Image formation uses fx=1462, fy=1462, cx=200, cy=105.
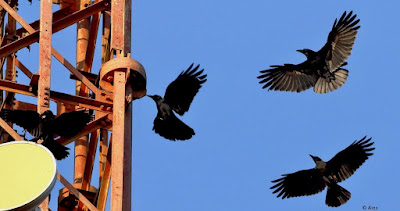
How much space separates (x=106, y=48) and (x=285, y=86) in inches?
172

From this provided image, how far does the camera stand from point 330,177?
20188mm

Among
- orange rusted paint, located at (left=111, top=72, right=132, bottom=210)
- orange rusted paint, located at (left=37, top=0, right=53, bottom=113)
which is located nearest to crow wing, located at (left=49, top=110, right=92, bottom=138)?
orange rusted paint, located at (left=37, top=0, right=53, bottom=113)

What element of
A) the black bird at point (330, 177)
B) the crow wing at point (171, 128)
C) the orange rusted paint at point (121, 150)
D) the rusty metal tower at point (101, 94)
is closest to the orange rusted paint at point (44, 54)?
the rusty metal tower at point (101, 94)

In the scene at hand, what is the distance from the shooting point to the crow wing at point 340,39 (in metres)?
20.4

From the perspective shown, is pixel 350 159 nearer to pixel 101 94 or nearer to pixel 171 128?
pixel 171 128

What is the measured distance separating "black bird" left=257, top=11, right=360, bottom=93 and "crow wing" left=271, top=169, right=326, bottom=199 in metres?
1.20

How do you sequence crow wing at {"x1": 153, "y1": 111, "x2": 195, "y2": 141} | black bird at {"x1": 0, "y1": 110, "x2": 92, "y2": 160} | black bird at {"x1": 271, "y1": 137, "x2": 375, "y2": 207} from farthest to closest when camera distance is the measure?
black bird at {"x1": 271, "y1": 137, "x2": 375, "y2": 207}, crow wing at {"x1": 153, "y1": 111, "x2": 195, "y2": 141}, black bird at {"x1": 0, "y1": 110, "x2": 92, "y2": 160}

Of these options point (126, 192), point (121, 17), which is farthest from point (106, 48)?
point (126, 192)

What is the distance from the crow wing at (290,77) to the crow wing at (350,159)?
1115 millimetres

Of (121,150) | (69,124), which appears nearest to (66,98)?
(69,124)

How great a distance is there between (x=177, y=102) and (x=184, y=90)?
18 centimetres

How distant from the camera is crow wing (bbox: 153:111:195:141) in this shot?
17734 mm

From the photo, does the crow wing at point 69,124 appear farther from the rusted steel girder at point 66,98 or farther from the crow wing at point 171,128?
the crow wing at point 171,128

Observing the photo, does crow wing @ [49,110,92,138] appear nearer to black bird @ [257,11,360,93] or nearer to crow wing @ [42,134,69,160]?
crow wing @ [42,134,69,160]
